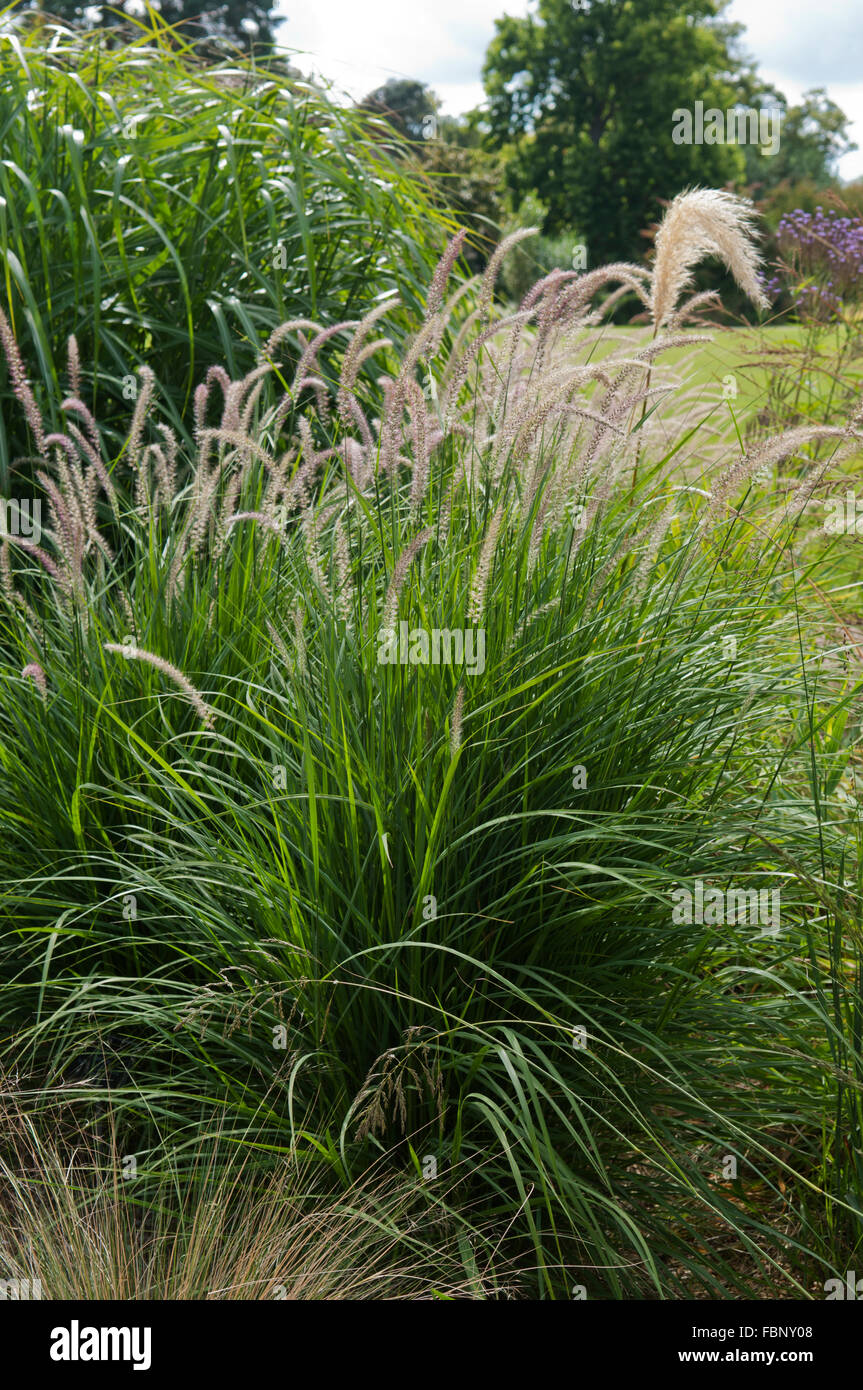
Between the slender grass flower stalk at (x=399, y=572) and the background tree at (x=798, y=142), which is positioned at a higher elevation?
the background tree at (x=798, y=142)

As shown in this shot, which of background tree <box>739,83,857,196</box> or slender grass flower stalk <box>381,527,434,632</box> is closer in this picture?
slender grass flower stalk <box>381,527,434,632</box>

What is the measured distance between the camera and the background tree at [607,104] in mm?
39594

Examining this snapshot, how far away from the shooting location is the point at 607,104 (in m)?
42.2

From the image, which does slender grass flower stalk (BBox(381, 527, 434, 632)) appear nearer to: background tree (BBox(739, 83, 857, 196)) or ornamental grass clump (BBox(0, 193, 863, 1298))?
ornamental grass clump (BBox(0, 193, 863, 1298))

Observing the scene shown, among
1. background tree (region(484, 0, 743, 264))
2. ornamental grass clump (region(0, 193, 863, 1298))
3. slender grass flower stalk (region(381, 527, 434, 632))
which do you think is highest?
background tree (region(484, 0, 743, 264))

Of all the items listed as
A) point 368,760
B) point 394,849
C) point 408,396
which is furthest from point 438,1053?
point 408,396

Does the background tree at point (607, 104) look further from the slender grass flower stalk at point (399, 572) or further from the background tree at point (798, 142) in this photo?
the slender grass flower stalk at point (399, 572)

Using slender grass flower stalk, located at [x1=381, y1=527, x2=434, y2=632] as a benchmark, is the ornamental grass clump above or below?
below

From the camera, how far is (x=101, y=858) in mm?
2383

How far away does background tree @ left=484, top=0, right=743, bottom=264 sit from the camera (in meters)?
39.6

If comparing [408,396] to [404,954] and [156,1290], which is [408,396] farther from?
[156,1290]

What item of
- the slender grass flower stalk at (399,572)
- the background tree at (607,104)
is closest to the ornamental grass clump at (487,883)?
the slender grass flower stalk at (399,572)

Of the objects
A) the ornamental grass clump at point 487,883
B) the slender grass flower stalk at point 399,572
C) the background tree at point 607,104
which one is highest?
the background tree at point 607,104

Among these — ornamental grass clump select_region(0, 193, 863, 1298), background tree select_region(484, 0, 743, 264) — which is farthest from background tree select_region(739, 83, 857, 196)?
ornamental grass clump select_region(0, 193, 863, 1298)
